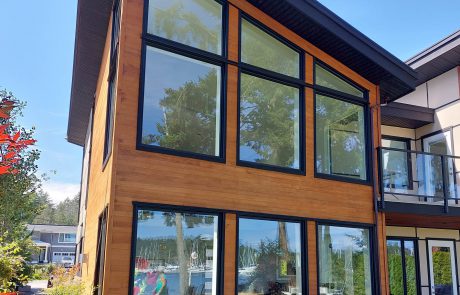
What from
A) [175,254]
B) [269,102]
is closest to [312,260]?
[175,254]

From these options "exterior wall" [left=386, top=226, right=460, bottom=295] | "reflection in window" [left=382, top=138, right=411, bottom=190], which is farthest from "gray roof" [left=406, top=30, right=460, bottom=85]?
"exterior wall" [left=386, top=226, right=460, bottom=295]

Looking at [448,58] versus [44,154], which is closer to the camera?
[448,58]

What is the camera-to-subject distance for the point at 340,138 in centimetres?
916

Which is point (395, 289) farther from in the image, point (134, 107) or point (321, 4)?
point (134, 107)

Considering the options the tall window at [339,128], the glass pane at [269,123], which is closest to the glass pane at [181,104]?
the glass pane at [269,123]

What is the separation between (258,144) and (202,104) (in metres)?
1.26

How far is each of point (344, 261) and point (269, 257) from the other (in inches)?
69.8

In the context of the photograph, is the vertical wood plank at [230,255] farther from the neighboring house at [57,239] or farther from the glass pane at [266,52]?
the neighboring house at [57,239]

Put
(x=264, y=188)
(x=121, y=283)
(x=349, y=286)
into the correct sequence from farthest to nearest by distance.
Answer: (x=349, y=286) → (x=264, y=188) → (x=121, y=283)

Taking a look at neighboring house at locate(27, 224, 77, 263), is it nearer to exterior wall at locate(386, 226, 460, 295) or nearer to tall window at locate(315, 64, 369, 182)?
exterior wall at locate(386, 226, 460, 295)

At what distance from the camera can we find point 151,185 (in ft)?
21.6

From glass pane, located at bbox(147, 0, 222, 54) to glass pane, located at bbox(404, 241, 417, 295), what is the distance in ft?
25.8

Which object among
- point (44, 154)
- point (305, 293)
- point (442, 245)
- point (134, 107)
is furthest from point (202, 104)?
point (44, 154)

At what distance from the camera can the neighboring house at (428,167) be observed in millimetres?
10320
